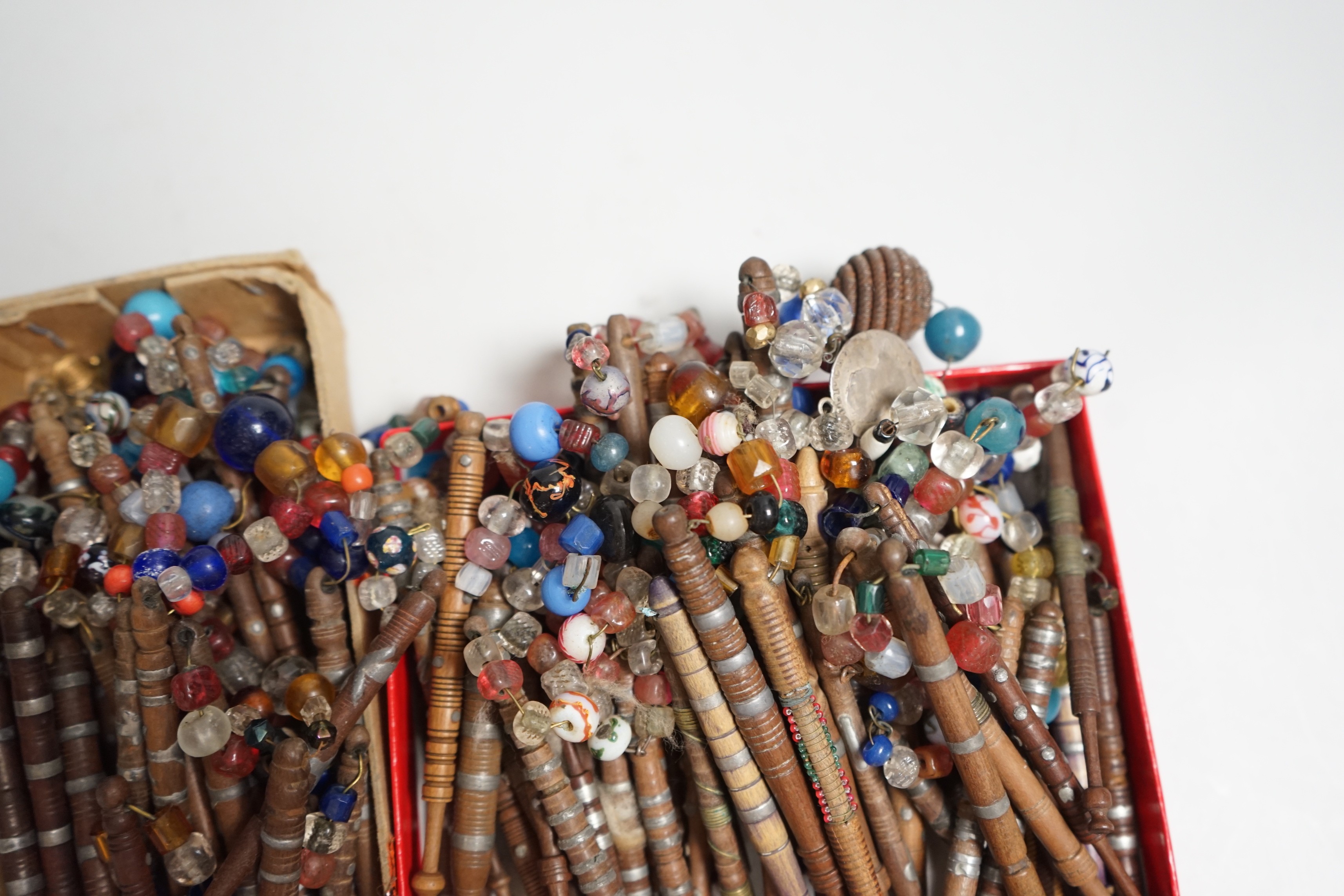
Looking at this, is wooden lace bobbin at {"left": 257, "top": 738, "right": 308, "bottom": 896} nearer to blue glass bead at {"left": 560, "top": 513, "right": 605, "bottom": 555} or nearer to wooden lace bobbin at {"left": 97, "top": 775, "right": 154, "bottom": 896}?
wooden lace bobbin at {"left": 97, "top": 775, "right": 154, "bottom": 896}

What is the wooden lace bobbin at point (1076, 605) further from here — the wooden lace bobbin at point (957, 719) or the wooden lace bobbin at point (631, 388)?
the wooden lace bobbin at point (631, 388)

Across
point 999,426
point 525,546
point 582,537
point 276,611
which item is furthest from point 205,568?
point 999,426

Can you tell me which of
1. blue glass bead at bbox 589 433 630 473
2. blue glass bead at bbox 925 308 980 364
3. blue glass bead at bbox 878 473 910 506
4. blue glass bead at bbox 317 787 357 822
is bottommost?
blue glass bead at bbox 317 787 357 822

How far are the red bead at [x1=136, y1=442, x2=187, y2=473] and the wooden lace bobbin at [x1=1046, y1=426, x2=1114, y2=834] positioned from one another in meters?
1.56

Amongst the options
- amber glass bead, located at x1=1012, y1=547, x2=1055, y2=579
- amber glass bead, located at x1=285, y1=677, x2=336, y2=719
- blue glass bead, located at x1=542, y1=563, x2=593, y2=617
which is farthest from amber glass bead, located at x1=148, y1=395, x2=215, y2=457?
amber glass bead, located at x1=1012, y1=547, x2=1055, y2=579

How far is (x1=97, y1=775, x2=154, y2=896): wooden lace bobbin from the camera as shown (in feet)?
4.42

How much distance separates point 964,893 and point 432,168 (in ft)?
5.51

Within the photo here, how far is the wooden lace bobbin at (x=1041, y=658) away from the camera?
148 cm

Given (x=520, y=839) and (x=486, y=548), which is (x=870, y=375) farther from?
(x=520, y=839)

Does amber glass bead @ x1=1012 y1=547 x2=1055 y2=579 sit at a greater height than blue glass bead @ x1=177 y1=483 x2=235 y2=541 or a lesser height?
lesser

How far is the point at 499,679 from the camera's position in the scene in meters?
1.34

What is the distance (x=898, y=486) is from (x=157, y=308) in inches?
55.7

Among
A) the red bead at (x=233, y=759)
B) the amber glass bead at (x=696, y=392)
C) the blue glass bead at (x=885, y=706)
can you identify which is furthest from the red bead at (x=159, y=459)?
the blue glass bead at (x=885, y=706)

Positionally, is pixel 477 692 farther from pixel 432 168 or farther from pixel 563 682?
pixel 432 168
